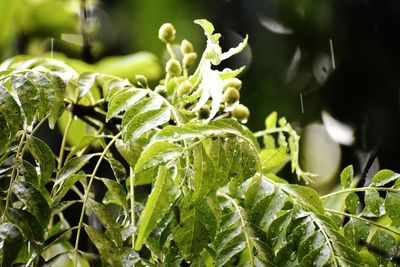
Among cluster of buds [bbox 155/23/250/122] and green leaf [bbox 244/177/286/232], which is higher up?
cluster of buds [bbox 155/23/250/122]

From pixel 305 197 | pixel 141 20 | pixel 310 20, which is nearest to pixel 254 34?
pixel 310 20

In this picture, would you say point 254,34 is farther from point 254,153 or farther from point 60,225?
point 254,153

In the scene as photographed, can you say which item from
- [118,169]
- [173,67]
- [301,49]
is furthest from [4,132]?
[301,49]

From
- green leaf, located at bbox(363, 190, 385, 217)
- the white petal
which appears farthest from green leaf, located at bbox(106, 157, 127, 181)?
the white petal

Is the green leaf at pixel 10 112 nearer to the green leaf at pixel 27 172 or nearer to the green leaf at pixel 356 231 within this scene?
the green leaf at pixel 27 172

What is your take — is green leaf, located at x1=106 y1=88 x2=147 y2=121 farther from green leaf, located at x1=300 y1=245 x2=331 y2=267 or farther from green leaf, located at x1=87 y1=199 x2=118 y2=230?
green leaf, located at x1=300 y1=245 x2=331 y2=267

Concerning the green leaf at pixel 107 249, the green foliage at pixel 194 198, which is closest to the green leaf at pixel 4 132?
the green foliage at pixel 194 198

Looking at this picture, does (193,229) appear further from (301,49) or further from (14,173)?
(301,49)
